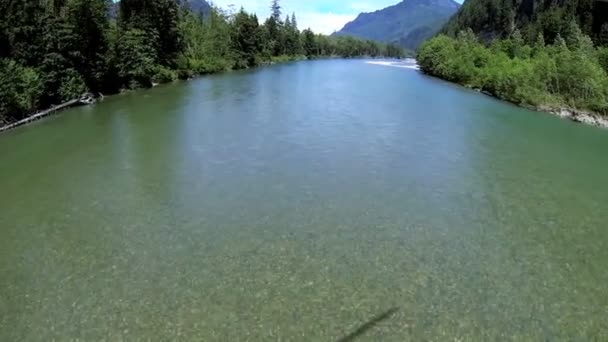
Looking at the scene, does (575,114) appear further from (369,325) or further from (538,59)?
(369,325)

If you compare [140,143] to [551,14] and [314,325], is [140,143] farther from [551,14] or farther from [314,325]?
[551,14]

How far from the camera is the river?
432 inches

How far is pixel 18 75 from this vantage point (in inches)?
1292

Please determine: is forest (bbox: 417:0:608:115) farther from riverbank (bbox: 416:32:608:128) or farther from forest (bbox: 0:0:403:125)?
forest (bbox: 0:0:403:125)

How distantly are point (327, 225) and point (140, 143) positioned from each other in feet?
50.3

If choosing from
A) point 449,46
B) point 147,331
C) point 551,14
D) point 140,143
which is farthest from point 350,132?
point 551,14

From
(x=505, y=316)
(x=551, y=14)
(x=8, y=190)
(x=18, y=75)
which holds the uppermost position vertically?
(x=551, y=14)

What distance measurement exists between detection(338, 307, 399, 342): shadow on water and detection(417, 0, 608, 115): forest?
39.8m

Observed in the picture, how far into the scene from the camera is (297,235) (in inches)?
606

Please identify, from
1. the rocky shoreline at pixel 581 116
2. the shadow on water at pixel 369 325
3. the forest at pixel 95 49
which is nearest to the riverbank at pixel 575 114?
the rocky shoreline at pixel 581 116

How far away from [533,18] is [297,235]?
120m

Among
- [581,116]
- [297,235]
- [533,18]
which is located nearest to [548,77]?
[581,116]

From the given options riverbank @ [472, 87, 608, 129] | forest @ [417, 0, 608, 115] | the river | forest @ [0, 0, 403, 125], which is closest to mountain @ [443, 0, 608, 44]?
forest @ [417, 0, 608, 115]

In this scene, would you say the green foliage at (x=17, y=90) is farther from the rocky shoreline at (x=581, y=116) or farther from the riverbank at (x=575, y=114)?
the rocky shoreline at (x=581, y=116)
